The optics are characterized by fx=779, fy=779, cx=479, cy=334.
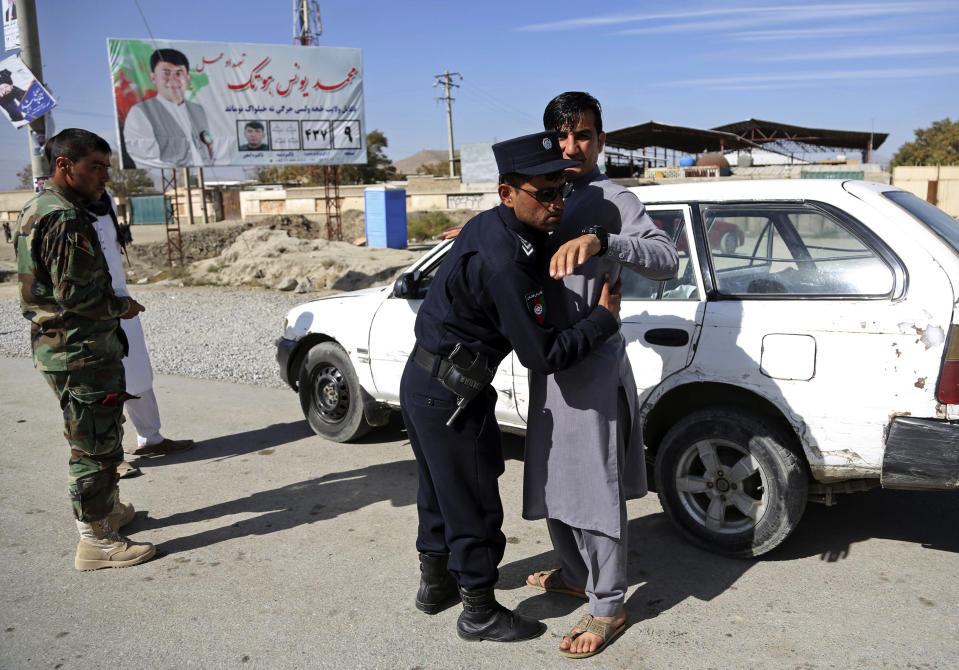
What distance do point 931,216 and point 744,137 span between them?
146 ft

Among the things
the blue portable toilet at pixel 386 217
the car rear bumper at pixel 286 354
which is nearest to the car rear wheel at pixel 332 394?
the car rear bumper at pixel 286 354

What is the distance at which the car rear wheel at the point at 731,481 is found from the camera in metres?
3.50

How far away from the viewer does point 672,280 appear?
3955 mm

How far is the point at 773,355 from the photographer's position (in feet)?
Answer: 11.4

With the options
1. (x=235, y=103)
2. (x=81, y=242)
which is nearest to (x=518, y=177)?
(x=81, y=242)

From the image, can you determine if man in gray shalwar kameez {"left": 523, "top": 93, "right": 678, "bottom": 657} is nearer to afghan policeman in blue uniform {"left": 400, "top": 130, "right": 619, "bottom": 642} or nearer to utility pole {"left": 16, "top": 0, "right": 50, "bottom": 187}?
afghan policeman in blue uniform {"left": 400, "top": 130, "right": 619, "bottom": 642}

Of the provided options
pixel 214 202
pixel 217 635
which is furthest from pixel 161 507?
pixel 214 202

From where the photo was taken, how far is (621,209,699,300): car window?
387cm

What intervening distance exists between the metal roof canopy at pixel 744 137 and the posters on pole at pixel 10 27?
3631cm

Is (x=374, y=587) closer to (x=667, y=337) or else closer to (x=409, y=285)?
(x=667, y=337)

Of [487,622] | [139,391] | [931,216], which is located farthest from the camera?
[139,391]

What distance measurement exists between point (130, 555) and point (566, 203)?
108 inches

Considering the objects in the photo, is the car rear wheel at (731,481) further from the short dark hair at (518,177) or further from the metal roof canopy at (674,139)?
the metal roof canopy at (674,139)

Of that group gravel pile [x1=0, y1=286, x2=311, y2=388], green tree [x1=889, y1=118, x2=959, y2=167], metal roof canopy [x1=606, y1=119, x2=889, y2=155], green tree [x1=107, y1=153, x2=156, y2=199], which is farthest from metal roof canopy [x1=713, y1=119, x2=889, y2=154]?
green tree [x1=107, y1=153, x2=156, y2=199]
